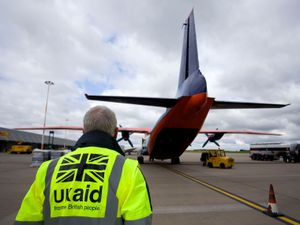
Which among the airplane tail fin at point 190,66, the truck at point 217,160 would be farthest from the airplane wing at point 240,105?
the truck at point 217,160

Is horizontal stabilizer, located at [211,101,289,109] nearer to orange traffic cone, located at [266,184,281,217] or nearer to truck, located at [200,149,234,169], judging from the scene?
truck, located at [200,149,234,169]

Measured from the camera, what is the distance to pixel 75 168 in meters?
1.91

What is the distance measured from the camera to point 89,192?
179 centimetres

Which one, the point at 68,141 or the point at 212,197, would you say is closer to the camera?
the point at 212,197

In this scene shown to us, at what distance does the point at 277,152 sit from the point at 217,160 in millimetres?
22043

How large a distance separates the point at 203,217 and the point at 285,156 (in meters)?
34.2

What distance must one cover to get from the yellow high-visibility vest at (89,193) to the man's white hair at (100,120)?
293mm

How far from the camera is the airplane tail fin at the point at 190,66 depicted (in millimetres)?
15047

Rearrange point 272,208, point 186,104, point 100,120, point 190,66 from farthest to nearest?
point 190,66 → point 186,104 → point 272,208 → point 100,120

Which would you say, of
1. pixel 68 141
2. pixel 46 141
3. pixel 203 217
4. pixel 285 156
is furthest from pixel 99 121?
pixel 68 141

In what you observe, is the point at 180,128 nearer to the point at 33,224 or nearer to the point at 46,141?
the point at 33,224

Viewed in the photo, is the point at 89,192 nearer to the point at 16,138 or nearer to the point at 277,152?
the point at 277,152

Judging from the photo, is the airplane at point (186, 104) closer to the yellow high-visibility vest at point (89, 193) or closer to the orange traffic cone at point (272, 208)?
the orange traffic cone at point (272, 208)

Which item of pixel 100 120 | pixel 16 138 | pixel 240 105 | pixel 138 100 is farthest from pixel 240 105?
pixel 16 138
